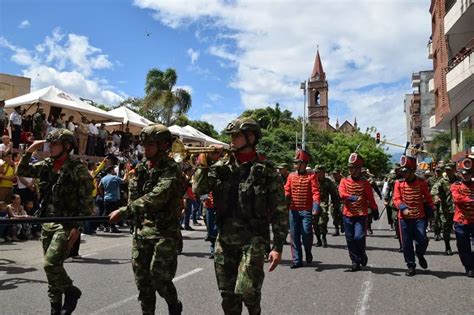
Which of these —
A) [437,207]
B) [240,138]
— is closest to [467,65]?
[437,207]

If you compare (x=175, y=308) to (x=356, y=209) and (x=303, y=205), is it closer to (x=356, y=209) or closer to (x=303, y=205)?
(x=303, y=205)

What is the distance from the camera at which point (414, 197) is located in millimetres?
8664

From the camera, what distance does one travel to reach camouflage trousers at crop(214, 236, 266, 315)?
4082mm

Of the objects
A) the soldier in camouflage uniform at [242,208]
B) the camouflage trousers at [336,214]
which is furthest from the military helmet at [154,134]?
the camouflage trousers at [336,214]

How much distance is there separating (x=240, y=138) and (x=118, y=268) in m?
5.30

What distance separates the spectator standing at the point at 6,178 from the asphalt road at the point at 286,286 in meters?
1.48

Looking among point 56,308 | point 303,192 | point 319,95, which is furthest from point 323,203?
point 319,95

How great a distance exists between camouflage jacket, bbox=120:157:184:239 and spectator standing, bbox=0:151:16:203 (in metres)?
8.15

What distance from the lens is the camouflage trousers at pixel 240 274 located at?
408 cm

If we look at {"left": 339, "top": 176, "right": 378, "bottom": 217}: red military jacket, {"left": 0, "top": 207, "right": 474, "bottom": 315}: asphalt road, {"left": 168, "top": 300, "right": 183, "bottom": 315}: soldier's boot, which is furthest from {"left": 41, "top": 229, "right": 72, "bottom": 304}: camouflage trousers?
{"left": 339, "top": 176, "right": 378, "bottom": 217}: red military jacket

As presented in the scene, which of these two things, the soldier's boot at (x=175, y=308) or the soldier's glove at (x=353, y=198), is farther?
the soldier's glove at (x=353, y=198)

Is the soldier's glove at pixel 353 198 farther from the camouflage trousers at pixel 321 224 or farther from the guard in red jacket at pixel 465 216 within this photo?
the camouflage trousers at pixel 321 224

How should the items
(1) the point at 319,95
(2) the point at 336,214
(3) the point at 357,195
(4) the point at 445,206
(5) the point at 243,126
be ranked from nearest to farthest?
1. (5) the point at 243,126
2. (3) the point at 357,195
3. (4) the point at 445,206
4. (2) the point at 336,214
5. (1) the point at 319,95

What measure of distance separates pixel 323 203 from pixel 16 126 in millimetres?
10550
